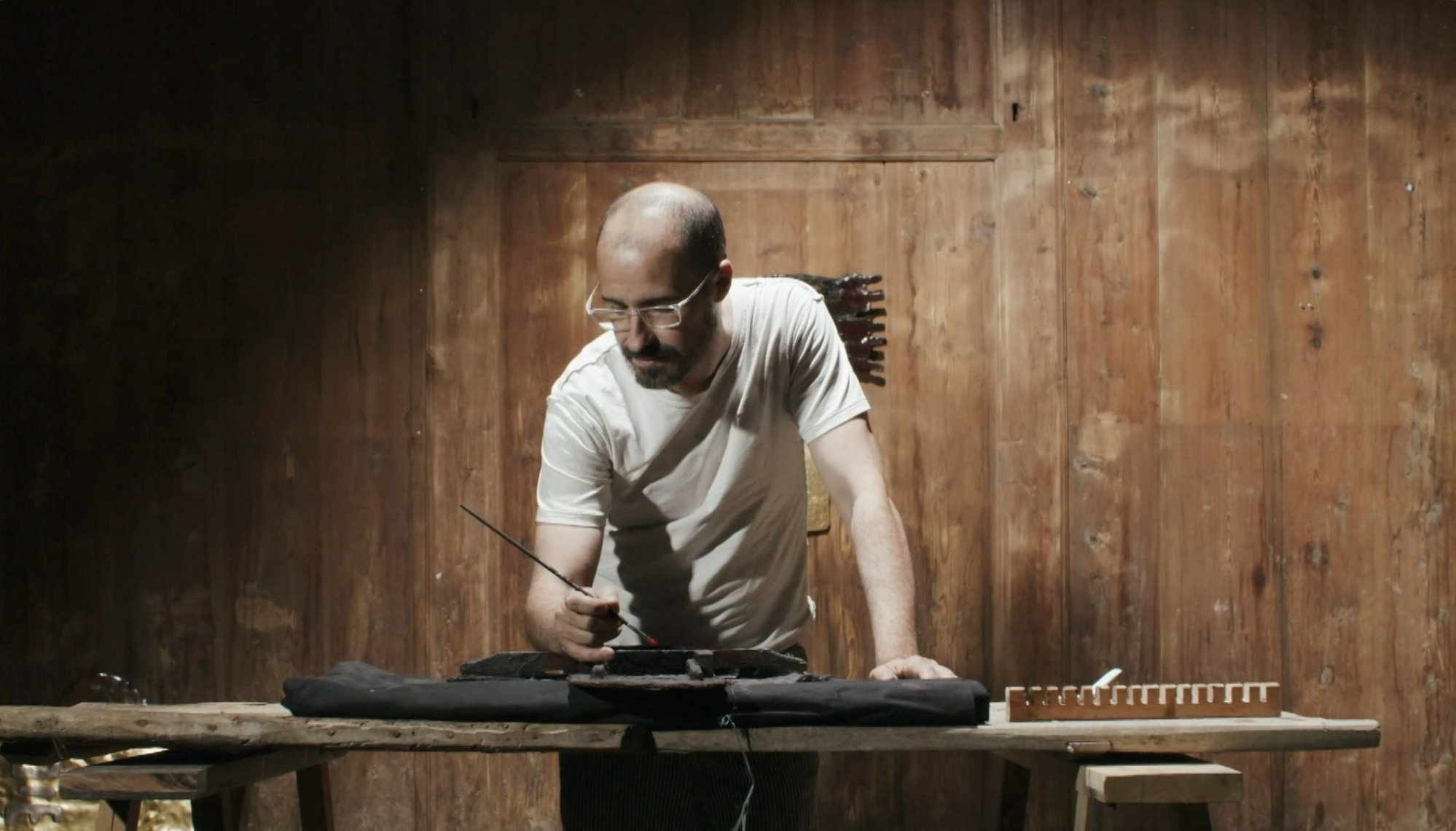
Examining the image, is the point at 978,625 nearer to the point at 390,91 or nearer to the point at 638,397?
the point at 638,397

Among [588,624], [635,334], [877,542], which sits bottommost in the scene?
[588,624]

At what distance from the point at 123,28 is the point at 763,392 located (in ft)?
7.66

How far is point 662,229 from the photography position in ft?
7.37

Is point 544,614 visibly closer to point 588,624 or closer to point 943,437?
point 588,624

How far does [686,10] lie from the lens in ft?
11.9

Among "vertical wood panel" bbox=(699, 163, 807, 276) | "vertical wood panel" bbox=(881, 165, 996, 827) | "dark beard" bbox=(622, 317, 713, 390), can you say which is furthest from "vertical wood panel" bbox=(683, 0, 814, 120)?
"dark beard" bbox=(622, 317, 713, 390)

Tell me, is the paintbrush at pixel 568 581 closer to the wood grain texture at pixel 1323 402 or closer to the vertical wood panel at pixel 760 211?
the vertical wood panel at pixel 760 211

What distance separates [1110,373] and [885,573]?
157 cm

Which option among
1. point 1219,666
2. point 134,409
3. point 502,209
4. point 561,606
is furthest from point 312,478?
point 1219,666

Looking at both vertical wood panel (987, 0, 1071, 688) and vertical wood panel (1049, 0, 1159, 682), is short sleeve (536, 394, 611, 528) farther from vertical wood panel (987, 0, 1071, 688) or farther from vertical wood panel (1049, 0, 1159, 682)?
vertical wood panel (1049, 0, 1159, 682)

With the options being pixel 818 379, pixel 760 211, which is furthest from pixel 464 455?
pixel 818 379

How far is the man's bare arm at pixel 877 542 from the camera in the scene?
2.20 m

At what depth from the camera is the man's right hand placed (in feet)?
6.75

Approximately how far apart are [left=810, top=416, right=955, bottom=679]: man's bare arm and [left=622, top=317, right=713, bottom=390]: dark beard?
28 cm
